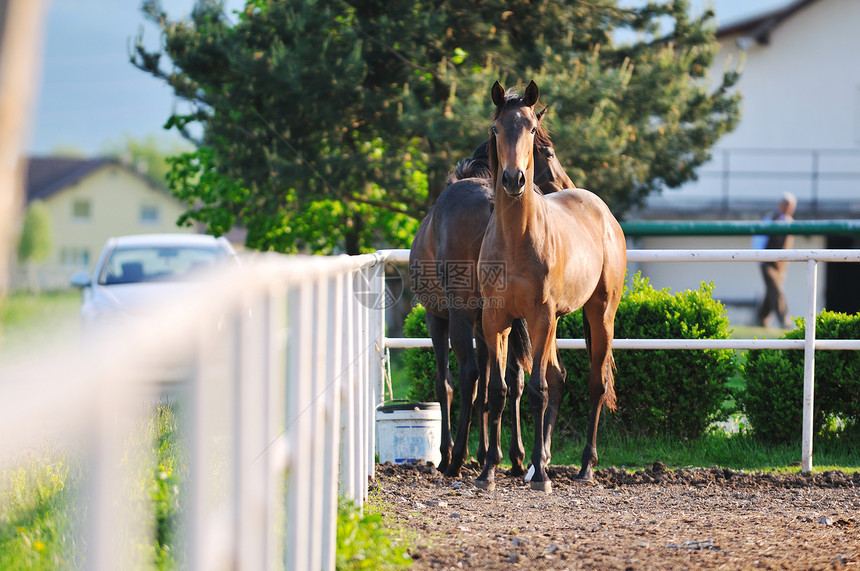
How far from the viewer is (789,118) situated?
24.4 m

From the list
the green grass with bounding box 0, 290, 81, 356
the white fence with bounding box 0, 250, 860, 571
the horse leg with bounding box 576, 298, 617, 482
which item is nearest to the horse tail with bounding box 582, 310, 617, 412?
the horse leg with bounding box 576, 298, 617, 482

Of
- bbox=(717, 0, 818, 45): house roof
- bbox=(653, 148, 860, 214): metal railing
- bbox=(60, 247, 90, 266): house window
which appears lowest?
bbox=(60, 247, 90, 266): house window

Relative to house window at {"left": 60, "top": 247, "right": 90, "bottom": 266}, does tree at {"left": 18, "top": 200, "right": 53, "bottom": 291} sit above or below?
above

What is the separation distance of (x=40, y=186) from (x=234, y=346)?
74242 mm

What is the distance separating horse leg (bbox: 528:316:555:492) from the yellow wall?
65.5 m

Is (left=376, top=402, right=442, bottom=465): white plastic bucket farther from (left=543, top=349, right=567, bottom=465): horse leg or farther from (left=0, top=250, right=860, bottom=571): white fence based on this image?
(left=0, top=250, right=860, bottom=571): white fence

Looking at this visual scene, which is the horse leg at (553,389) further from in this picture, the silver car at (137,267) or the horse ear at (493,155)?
the silver car at (137,267)

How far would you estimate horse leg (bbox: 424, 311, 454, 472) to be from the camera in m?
5.69

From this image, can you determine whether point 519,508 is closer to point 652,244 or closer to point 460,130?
point 460,130

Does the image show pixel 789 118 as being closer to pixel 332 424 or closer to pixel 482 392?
pixel 482 392

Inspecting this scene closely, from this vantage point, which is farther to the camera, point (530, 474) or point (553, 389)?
point (553, 389)

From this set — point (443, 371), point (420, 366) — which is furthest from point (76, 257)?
point (443, 371)

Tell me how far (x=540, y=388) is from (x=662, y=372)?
1.51m

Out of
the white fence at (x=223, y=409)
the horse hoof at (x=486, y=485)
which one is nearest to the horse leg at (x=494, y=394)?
the horse hoof at (x=486, y=485)
